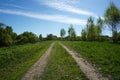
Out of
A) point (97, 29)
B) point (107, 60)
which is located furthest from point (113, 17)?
point (107, 60)

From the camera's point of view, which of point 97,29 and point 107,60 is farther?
point 97,29

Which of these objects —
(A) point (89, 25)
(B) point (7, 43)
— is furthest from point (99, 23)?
(B) point (7, 43)

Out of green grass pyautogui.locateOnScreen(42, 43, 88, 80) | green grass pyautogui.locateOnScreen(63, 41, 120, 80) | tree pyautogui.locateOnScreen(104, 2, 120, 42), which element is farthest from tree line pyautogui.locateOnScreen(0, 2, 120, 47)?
green grass pyautogui.locateOnScreen(42, 43, 88, 80)

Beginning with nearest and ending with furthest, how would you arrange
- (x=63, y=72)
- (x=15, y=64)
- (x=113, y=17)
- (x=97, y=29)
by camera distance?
(x=63, y=72) < (x=15, y=64) < (x=113, y=17) < (x=97, y=29)

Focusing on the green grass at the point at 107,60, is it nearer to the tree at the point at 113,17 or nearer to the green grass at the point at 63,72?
the green grass at the point at 63,72

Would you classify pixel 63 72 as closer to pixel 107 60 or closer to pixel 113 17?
Answer: pixel 107 60

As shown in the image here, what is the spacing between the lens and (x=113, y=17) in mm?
55469

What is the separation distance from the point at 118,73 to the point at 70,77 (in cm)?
388

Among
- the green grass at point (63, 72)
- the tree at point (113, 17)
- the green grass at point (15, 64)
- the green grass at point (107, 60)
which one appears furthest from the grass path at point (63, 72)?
the tree at point (113, 17)

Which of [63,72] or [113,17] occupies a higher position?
[113,17]

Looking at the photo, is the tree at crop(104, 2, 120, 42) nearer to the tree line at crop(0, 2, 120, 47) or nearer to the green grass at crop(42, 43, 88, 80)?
the tree line at crop(0, 2, 120, 47)

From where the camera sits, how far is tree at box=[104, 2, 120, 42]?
55344mm

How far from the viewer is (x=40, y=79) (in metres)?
11.3

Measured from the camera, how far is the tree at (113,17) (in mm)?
55344
